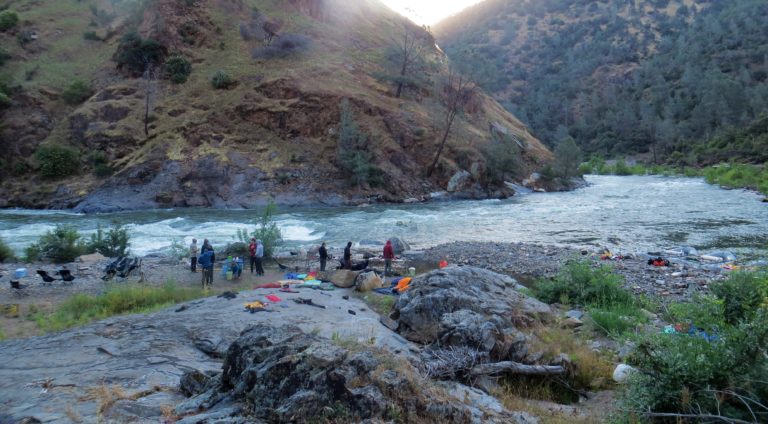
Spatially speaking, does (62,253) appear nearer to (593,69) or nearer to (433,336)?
(433,336)

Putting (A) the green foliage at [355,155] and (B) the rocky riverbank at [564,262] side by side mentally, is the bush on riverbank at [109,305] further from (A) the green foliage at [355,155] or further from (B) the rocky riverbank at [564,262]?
(A) the green foliage at [355,155]

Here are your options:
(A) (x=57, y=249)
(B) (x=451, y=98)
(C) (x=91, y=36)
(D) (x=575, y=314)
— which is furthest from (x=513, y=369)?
(C) (x=91, y=36)

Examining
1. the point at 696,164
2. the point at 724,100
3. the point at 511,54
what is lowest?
the point at 696,164

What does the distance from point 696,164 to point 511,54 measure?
9042 cm

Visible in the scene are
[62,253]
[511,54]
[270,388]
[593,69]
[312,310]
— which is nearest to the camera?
[270,388]

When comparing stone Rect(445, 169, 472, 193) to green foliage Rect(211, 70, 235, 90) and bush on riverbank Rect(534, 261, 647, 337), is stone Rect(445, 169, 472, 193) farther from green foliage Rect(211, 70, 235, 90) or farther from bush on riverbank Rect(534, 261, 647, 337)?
bush on riverbank Rect(534, 261, 647, 337)

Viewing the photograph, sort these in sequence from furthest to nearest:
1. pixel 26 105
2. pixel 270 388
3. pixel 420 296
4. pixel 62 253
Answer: pixel 26 105 < pixel 62 253 < pixel 420 296 < pixel 270 388

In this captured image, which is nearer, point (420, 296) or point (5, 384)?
point (5, 384)

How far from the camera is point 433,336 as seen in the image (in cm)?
809

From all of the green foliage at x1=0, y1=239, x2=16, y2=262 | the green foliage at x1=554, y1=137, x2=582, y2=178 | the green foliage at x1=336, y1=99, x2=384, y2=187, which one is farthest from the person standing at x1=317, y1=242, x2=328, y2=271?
the green foliage at x1=554, y1=137, x2=582, y2=178

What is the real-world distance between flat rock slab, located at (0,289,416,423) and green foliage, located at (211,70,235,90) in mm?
38385

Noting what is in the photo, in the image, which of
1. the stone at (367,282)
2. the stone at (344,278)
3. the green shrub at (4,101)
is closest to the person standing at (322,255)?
the stone at (344,278)

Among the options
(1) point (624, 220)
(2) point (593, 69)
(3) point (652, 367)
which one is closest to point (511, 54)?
(2) point (593, 69)

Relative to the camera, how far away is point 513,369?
21.2 feet
